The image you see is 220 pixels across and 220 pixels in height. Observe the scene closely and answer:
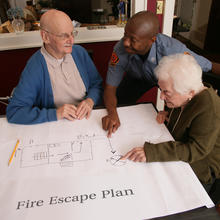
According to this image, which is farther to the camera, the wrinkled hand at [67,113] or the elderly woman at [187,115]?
the wrinkled hand at [67,113]

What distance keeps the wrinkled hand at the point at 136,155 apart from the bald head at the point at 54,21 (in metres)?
0.81

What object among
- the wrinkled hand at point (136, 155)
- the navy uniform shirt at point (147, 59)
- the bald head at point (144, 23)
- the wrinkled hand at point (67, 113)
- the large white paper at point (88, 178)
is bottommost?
the large white paper at point (88, 178)

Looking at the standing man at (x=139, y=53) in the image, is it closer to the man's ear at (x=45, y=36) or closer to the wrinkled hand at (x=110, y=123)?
the wrinkled hand at (x=110, y=123)

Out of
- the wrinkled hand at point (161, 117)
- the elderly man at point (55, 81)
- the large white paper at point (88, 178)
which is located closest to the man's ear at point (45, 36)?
the elderly man at point (55, 81)

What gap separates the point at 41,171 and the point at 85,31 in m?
1.70

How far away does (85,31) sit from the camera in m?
Result: 2.19

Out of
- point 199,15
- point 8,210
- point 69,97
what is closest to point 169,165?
point 8,210

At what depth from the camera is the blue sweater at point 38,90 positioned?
3.83 ft

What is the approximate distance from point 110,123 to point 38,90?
0.54 meters

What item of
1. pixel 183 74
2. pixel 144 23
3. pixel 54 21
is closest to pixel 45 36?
pixel 54 21

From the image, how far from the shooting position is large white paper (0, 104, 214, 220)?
719 mm

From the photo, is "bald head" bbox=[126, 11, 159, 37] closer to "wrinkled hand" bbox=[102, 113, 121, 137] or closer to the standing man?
the standing man

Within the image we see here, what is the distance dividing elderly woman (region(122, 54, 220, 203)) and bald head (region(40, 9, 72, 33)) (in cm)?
62

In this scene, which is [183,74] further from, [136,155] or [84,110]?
[84,110]
